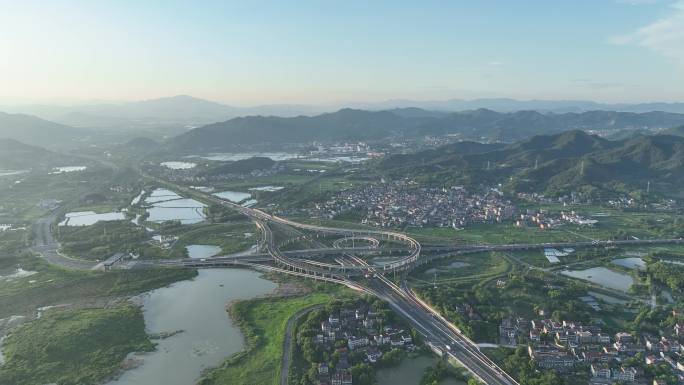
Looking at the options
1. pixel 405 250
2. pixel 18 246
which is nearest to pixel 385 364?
pixel 405 250

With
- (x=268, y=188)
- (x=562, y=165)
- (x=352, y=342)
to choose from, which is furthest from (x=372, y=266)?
(x=562, y=165)

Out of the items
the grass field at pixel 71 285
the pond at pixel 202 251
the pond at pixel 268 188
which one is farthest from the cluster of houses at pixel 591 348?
the pond at pixel 268 188

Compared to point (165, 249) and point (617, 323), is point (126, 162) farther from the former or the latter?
point (617, 323)

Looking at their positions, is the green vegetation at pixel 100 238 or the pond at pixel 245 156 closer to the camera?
the green vegetation at pixel 100 238

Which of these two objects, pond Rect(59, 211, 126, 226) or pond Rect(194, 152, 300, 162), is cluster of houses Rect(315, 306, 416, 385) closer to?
pond Rect(59, 211, 126, 226)

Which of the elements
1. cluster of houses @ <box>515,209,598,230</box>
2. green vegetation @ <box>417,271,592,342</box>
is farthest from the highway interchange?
cluster of houses @ <box>515,209,598,230</box>

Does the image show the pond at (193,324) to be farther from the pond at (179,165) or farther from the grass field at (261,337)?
the pond at (179,165)
